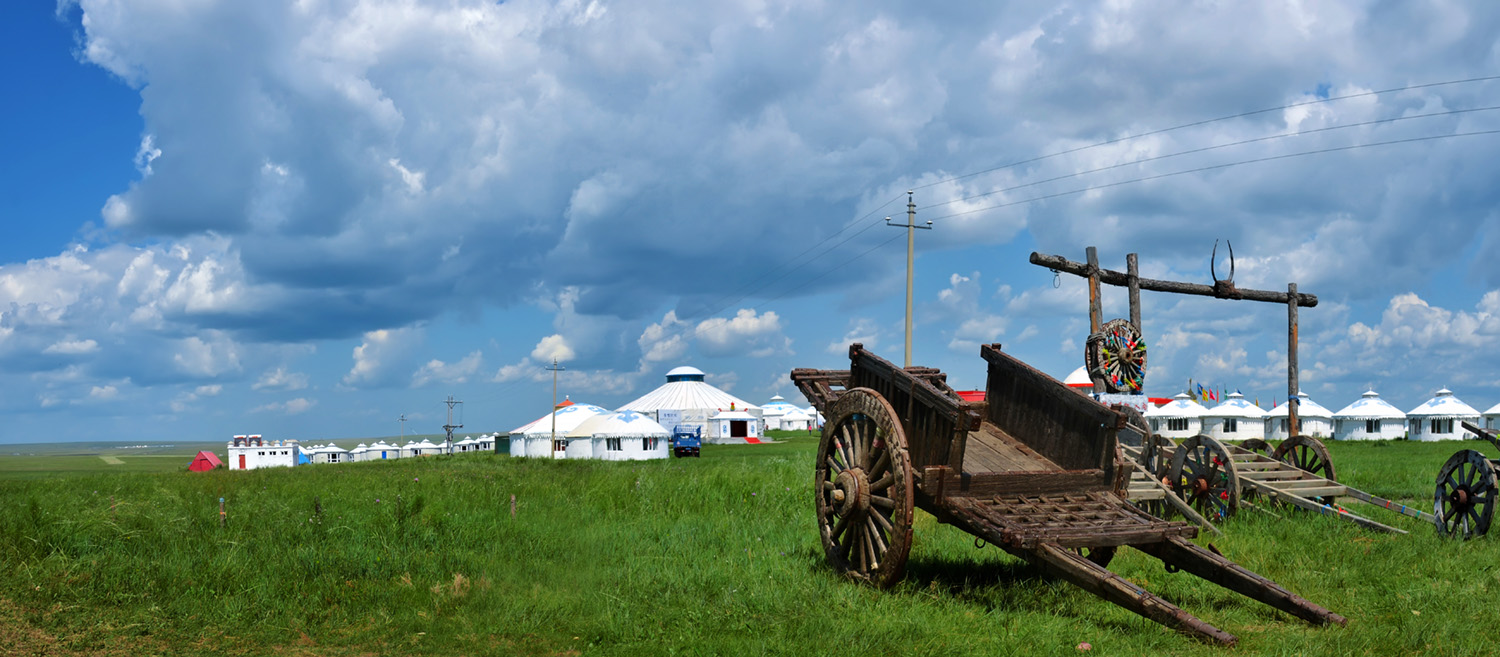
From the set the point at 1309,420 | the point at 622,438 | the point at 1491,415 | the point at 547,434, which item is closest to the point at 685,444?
the point at 622,438

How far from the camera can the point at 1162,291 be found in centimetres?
1822

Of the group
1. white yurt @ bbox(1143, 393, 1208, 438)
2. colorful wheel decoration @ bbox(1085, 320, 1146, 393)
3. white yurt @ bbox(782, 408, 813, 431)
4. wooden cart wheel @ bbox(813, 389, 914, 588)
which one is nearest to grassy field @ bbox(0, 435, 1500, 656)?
wooden cart wheel @ bbox(813, 389, 914, 588)

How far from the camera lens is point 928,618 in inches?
266

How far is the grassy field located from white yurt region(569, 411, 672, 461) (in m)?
37.2

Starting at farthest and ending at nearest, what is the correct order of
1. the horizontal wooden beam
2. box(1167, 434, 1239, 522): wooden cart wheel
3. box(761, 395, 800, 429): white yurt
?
box(761, 395, 800, 429): white yurt, the horizontal wooden beam, box(1167, 434, 1239, 522): wooden cart wheel

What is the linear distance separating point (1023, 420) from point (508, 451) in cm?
5462

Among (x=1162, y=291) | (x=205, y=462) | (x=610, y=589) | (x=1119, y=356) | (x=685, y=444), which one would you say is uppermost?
(x=1162, y=291)

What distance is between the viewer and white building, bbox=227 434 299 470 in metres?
64.6

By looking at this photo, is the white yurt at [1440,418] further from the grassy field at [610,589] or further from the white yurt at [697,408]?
the grassy field at [610,589]

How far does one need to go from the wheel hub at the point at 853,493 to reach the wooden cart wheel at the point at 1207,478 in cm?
621

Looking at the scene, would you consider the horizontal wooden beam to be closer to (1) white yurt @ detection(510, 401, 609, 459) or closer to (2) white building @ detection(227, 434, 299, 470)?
(1) white yurt @ detection(510, 401, 609, 459)

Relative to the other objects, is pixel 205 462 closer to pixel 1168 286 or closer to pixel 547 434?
pixel 547 434

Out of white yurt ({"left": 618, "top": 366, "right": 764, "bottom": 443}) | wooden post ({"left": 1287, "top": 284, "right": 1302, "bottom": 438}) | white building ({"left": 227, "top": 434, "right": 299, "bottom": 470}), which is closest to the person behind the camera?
wooden post ({"left": 1287, "top": 284, "right": 1302, "bottom": 438})

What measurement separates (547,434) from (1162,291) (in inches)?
1632
